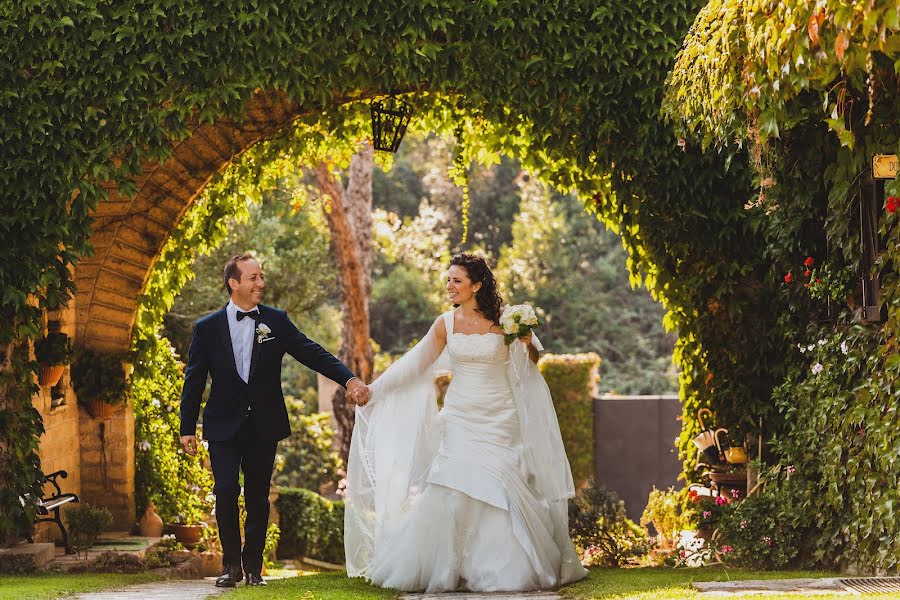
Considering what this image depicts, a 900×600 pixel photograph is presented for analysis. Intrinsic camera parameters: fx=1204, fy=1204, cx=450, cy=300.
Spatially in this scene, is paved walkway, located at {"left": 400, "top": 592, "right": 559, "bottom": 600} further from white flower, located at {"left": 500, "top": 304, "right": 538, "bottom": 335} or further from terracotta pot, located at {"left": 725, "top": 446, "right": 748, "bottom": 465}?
terracotta pot, located at {"left": 725, "top": 446, "right": 748, "bottom": 465}

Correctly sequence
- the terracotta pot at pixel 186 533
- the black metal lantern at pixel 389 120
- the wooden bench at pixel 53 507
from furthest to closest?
the terracotta pot at pixel 186 533, the black metal lantern at pixel 389 120, the wooden bench at pixel 53 507

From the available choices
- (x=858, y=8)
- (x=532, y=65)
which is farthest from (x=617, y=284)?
(x=858, y=8)

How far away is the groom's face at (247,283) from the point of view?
6227 mm

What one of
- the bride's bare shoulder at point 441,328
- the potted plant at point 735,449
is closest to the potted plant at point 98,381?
the bride's bare shoulder at point 441,328

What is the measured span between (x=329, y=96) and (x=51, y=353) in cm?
246

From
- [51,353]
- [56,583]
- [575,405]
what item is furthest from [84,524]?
[575,405]

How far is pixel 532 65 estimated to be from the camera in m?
7.39

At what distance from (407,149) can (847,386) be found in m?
22.8

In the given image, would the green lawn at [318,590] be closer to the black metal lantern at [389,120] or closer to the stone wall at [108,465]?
the stone wall at [108,465]

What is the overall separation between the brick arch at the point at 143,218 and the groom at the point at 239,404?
2.48 metres

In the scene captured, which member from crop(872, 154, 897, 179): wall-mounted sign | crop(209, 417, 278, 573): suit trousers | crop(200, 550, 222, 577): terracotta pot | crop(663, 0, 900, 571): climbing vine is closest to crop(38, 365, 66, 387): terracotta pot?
crop(200, 550, 222, 577): terracotta pot

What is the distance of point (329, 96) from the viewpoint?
25.3 ft

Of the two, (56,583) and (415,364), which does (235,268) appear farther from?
(56,583)

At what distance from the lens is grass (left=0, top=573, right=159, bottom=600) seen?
18.6 ft
